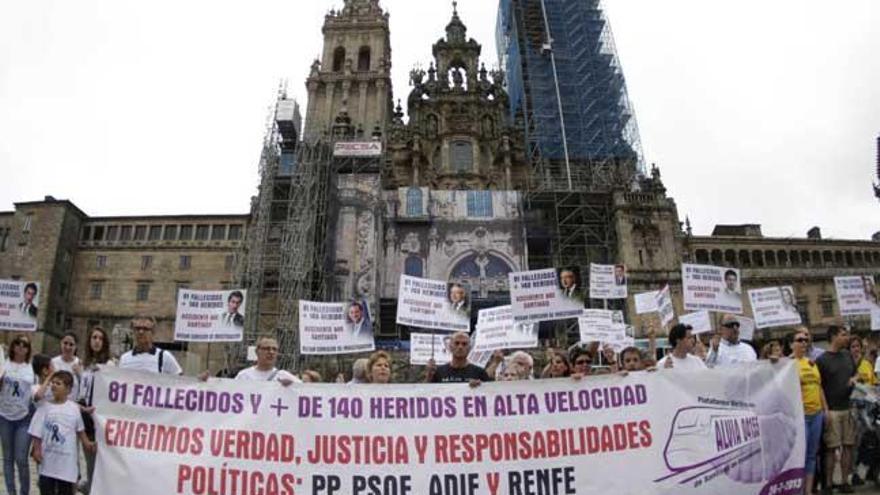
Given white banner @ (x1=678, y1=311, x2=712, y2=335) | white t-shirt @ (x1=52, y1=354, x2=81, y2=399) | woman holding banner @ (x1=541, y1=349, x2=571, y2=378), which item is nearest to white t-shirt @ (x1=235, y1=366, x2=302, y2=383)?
white t-shirt @ (x1=52, y1=354, x2=81, y2=399)

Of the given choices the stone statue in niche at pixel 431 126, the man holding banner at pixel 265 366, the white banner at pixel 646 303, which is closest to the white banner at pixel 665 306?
the white banner at pixel 646 303

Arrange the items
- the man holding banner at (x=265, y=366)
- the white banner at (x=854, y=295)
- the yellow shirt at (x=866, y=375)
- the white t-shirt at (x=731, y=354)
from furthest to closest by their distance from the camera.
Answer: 1. the white banner at (x=854, y=295)
2. the yellow shirt at (x=866, y=375)
3. the white t-shirt at (x=731, y=354)
4. the man holding banner at (x=265, y=366)

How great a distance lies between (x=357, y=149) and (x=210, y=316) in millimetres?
27083

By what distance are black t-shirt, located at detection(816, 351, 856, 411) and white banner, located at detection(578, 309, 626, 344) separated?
9060mm

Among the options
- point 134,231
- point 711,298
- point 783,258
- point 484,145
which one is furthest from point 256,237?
point 783,258

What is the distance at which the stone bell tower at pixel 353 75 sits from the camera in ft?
160

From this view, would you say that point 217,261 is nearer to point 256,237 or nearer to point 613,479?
point 256,237

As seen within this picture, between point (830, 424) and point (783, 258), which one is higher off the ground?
point (783, 258)

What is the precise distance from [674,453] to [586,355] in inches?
86.2

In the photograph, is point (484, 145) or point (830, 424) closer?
point (830, 424)

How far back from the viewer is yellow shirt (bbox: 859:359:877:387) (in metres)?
9.73

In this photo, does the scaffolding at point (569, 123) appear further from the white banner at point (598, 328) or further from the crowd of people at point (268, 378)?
the crowd of people at point (268, 378)

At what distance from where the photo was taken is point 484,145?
153 ft

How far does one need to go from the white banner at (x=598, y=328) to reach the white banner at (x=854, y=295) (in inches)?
237
